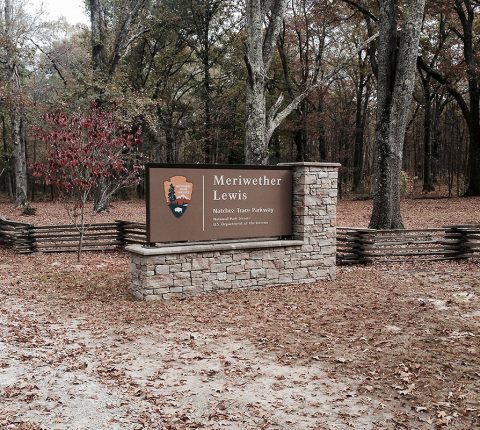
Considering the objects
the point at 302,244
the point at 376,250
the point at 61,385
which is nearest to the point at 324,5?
the point at 376,250

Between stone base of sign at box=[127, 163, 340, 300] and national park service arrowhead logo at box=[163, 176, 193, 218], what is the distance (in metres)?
0.60

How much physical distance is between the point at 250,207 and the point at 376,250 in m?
3.99

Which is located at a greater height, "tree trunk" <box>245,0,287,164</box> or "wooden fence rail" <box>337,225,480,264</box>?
"tree trunk" <box>245,0,287,164</box>

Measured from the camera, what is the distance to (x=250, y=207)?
27.6 ft

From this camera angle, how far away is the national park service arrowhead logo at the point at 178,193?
25.2 ft

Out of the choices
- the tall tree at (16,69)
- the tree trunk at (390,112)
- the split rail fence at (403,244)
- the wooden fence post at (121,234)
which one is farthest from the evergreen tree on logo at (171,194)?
the tall tree at (16,69)

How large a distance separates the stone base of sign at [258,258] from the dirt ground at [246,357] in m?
0.28

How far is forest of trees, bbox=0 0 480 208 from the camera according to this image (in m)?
20.9

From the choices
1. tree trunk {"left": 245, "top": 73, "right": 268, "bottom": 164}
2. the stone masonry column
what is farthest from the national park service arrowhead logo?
tree trunk {"left": 245, "top": 73, "right": 268, "bottom": 164}

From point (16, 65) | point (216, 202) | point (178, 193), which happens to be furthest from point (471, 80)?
point (16, 65)

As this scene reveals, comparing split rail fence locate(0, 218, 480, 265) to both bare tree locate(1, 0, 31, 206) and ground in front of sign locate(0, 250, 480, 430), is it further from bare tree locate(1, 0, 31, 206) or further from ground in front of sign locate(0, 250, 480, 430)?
bare tree locate(1, 0, 31, 206)

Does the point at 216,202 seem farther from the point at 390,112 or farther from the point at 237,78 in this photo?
the point at 237,78

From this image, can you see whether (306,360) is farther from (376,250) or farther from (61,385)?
(376,250)

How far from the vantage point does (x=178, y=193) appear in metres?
7.76
